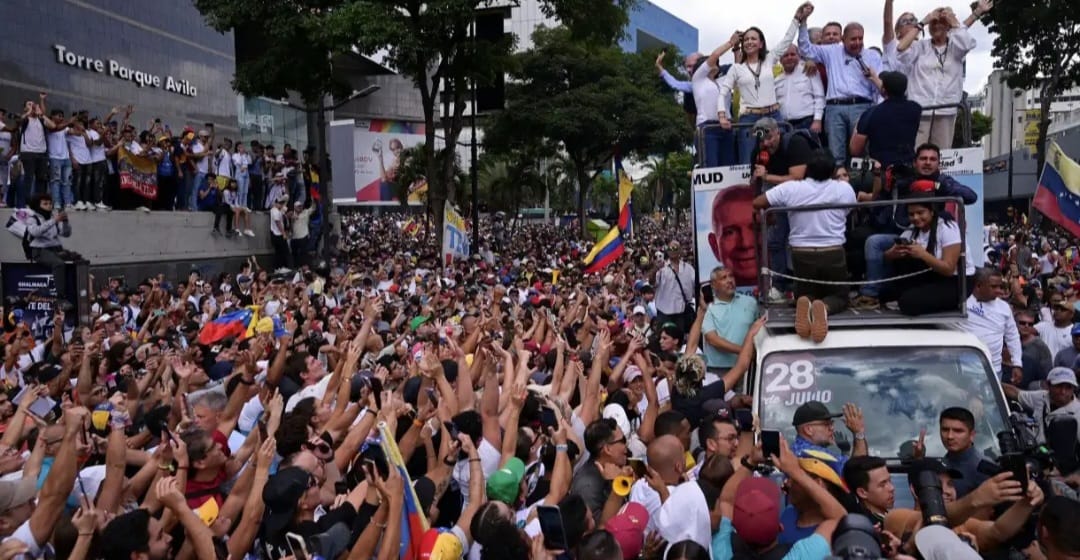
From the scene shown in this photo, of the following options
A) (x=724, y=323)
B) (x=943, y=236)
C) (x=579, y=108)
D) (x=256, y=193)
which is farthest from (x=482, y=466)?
(x=579, y=108)

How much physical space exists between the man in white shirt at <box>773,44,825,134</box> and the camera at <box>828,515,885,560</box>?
19.3ft

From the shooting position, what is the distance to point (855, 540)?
11.2ft

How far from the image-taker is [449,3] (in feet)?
78.5

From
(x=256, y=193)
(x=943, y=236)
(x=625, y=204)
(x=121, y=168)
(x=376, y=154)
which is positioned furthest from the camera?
(x=376, y=154)

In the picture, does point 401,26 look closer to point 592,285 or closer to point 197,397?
point 592,285

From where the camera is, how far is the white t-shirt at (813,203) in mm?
6680

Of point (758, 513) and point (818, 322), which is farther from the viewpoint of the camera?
point (818, 322)

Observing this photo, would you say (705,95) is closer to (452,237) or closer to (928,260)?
(928,260)

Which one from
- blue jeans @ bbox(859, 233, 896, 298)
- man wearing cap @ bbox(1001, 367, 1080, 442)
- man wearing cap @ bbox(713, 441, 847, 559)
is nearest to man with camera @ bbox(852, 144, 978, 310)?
blue jeans @ bbox(859, 233, 896, 298)

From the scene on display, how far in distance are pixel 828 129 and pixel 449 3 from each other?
16.5m

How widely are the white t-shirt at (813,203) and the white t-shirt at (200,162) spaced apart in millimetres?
16368

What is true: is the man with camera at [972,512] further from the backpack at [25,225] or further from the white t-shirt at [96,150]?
the white t-shirt at [96,150]

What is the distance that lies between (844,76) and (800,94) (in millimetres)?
410

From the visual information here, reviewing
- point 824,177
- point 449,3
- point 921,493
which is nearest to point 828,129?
point 824,177
